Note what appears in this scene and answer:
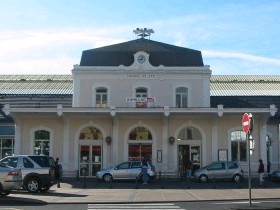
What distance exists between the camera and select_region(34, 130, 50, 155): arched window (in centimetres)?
3722

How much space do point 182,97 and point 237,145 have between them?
602 centimetres

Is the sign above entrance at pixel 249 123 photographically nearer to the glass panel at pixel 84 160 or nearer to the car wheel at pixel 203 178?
the car wheel at pixel 203 178

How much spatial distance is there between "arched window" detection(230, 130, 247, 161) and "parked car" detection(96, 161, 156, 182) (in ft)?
23.0

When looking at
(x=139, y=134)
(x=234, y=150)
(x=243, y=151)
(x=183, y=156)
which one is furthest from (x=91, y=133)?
(x=243, y=151)

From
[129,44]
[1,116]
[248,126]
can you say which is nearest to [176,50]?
[129,44]

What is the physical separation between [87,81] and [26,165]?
1658cm

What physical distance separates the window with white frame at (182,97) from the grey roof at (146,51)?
215 centimetres

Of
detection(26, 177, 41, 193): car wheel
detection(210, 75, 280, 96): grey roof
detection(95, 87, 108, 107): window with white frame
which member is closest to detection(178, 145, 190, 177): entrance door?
detection(95, 87, 108, 107): window with white frame

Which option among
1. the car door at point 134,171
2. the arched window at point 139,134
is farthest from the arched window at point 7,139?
the car door at point 134,171

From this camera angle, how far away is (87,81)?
40.4m

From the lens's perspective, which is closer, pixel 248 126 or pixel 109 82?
pixel 248 126

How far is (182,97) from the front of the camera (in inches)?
1599

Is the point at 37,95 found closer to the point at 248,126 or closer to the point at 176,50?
the point at 176,50

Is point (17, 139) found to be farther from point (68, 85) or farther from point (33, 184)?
point (68, 85)
